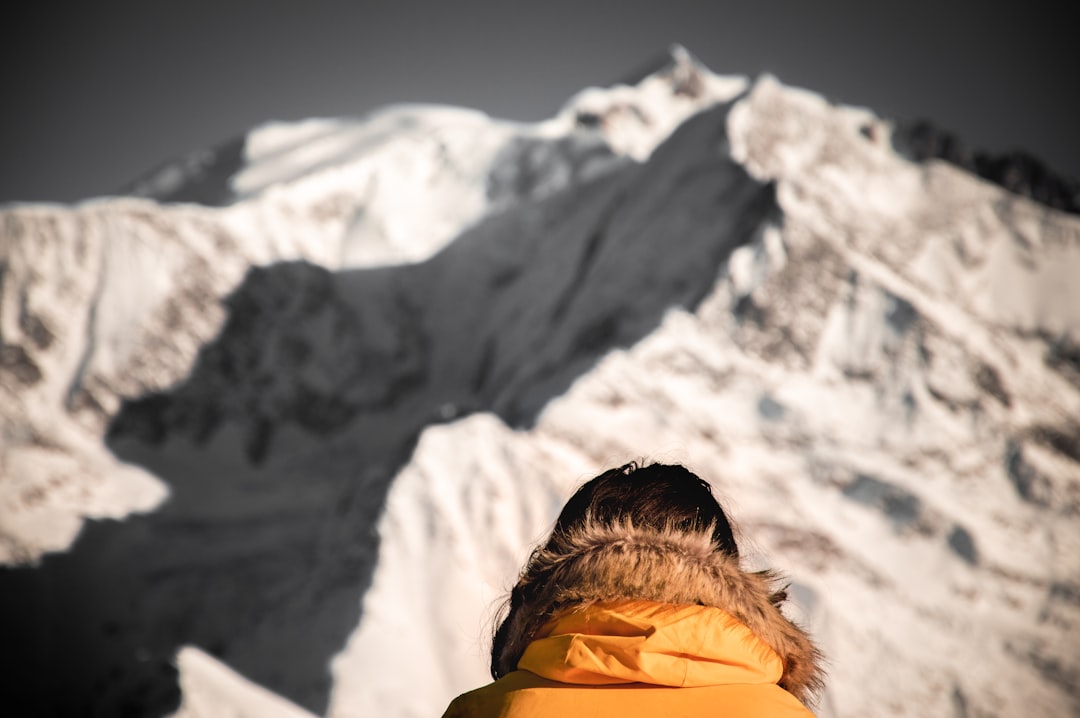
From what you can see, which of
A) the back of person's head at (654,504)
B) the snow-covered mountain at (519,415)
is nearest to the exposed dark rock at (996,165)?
the snow-covered mountain at (519,415)

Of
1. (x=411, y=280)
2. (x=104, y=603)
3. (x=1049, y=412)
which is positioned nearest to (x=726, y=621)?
(x=1049, y=412)

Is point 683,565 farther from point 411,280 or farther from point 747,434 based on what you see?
point 411,280

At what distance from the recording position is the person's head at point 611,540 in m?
1.68

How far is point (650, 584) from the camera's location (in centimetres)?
167

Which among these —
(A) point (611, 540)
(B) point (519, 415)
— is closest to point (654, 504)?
(A) point (611, 540)

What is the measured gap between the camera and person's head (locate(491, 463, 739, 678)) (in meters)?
1.68

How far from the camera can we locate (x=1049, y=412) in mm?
15828

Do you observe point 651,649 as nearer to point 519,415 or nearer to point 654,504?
point 654,504

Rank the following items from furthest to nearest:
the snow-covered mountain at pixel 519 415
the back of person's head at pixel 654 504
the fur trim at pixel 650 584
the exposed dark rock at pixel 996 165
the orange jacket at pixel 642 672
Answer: the exposed dark rock at pixel 996 165 < the snow-covered mountain at pixel 519 415 < the back of person's head at pixel 654 504 < the fur trim at pixel 650 584 < the orange jacket at pixel 642 672

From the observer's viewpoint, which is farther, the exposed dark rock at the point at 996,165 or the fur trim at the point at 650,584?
the exposed dark rock at the point at 996,165

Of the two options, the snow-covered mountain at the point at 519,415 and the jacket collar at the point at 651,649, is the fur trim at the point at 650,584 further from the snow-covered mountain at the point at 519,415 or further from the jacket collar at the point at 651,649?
the snow-covered mountain at the point at 519,415

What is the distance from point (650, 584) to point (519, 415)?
1525 cm

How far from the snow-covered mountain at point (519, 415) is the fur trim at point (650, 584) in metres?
1.09

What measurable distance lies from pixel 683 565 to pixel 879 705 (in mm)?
11521
